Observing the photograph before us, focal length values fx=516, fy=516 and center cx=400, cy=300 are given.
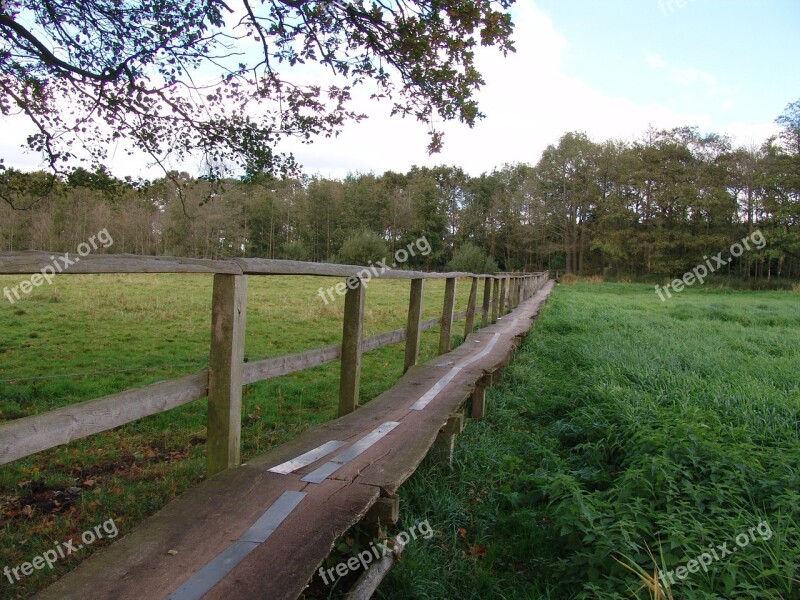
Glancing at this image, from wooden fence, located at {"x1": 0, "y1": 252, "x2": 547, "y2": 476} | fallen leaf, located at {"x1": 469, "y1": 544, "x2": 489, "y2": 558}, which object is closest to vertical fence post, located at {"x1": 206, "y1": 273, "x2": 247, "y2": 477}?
wooden fence, located at {"x1": 0, "y1": 252, "x2": 547, "y2": 476}

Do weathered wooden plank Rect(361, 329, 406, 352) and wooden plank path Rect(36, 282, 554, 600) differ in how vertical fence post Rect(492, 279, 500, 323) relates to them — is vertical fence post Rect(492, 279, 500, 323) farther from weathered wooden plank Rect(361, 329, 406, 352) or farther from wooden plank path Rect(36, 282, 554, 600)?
wooden plank path Rect(36, 282, 554, 600)

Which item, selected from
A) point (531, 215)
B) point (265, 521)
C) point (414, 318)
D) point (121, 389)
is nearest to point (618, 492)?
point (265, 521)

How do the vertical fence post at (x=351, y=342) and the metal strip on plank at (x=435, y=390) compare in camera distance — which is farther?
the metal strip on plank at (x=435, y=390)

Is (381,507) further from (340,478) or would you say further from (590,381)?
(590,381)

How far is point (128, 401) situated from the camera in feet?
A: 7.02

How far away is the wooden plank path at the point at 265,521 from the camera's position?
1757 millimetres

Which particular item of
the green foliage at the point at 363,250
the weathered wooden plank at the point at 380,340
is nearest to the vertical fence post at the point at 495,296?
the weathered wooden plank at the point at 380,340

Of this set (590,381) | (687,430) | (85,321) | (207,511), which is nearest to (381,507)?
(207,511)

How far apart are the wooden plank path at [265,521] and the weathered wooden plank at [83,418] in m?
0.44

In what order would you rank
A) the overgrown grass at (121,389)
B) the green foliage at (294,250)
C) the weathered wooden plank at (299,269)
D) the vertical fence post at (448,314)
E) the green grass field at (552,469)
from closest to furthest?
the green grass field at (552,469), the weathered wooden plank at (299,269), the overgrown grass at (121,389), the vertical fence post at (448,314), the green foliage at (294,250)

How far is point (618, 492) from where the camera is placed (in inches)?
112

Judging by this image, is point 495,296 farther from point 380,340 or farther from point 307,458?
point 307,458

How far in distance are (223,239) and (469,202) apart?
26.5 m

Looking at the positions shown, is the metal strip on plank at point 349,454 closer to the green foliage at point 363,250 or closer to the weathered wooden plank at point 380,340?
the weathered wooden plank at point 380,340
